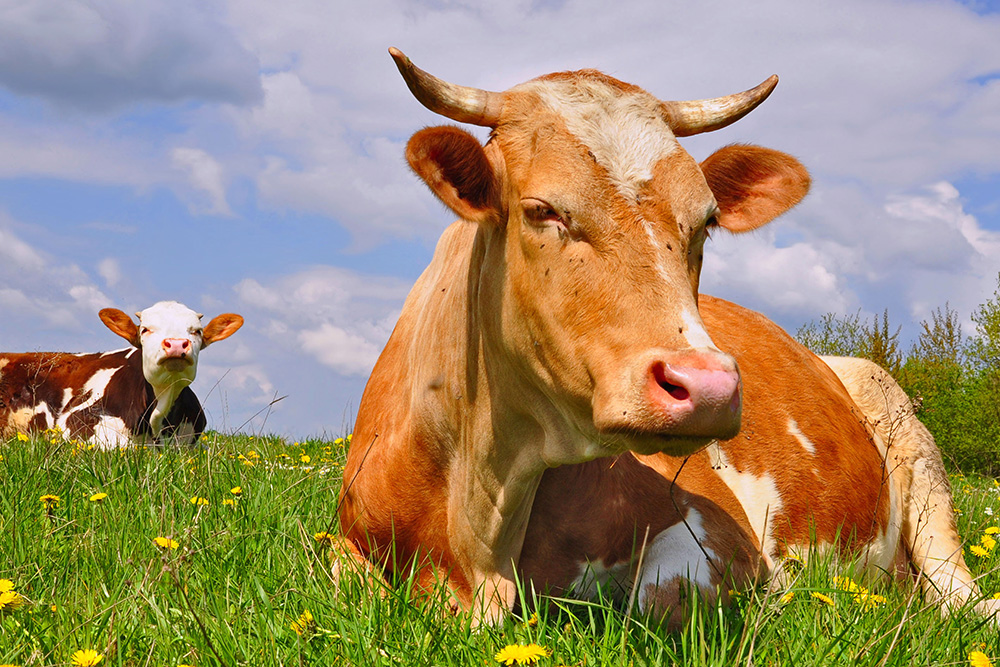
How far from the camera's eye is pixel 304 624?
313 cm

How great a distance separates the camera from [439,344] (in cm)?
384

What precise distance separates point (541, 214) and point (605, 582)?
169 cm

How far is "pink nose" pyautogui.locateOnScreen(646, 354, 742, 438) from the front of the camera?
8.50 feet

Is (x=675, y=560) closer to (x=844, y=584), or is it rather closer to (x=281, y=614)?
(x=844, y=584)

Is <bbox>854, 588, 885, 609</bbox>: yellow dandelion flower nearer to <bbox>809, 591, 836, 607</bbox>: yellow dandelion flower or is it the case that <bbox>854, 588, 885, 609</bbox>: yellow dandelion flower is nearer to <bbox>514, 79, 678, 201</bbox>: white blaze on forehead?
<bbox>809, 591, 836, 607</bbox>: yellow dandelion flower

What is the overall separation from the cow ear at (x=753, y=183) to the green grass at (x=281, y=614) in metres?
1.61

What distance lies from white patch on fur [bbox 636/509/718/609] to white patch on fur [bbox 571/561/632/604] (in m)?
0.07

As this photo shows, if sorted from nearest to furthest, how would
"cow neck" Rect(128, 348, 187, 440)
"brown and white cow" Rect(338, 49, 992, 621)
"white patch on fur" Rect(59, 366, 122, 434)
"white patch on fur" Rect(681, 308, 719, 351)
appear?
"white patch on fur" Rect(681, 308, 719, 351) → "brown and white cow" Rect(338, 49, 992, 621) → "cow neck" Rect(128, 348, 187, 440) → "white patch on fur" Rect(59, 366, 122, 434)

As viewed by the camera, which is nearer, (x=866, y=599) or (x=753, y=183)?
(x=866, y=599)

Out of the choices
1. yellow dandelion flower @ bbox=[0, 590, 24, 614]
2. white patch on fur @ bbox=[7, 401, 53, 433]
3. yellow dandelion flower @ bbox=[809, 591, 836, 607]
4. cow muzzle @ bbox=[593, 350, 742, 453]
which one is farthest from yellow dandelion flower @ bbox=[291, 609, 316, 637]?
white patch on fur @ bbox=[7, 401, 53, 433]

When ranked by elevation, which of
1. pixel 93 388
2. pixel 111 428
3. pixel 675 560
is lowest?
pixel 675 560

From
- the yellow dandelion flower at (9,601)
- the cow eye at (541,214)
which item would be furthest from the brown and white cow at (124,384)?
the cow eye at (541,214)

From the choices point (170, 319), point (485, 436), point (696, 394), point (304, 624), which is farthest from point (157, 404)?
point (696, 394)

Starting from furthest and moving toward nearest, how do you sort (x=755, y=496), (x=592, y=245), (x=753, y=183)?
(x=755, y=496) → (x=753, y=183) → (x=592, y=245)
